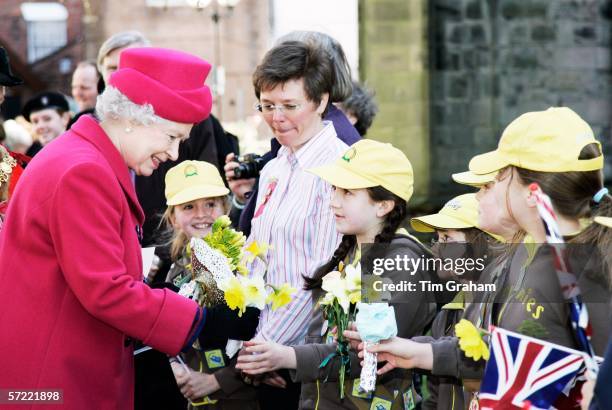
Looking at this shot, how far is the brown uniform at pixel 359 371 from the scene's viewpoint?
3977mm

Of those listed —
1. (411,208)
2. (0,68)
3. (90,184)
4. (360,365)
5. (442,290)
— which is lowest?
(411,208)

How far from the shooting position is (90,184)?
137 inches

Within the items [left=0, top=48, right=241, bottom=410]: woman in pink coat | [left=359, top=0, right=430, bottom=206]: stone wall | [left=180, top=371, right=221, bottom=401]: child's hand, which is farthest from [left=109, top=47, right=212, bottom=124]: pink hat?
[left=359, top=0, right=430, bottom=206]: stone wall

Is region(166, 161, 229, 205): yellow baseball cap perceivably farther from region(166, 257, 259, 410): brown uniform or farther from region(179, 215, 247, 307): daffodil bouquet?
region(179, 215, 247, 307): daffodil bouquet

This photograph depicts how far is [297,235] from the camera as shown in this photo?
4.36m

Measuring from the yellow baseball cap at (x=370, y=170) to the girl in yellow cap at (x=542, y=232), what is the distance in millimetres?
726

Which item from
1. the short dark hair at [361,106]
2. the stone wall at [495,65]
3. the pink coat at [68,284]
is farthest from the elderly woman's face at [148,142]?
the stone wall at [495,65]

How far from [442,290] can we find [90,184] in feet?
4.38

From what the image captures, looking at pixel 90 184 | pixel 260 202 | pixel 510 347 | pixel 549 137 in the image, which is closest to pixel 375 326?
pixel 510 347

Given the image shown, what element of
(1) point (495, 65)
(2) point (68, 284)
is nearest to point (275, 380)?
(2) point (68, 284)

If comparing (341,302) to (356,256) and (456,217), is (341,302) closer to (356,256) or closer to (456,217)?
(356,256)

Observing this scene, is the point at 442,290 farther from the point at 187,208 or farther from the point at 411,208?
the point at 411,208

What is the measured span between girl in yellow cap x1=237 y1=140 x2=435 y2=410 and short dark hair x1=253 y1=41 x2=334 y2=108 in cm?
44

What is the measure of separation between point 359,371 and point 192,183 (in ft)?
5.94
